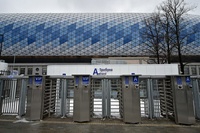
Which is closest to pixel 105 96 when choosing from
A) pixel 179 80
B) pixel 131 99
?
pixel 131 99

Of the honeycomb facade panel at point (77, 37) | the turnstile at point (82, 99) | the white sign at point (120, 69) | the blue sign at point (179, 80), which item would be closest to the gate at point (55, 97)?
the turnstile at point (82, 99)

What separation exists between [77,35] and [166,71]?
116ft

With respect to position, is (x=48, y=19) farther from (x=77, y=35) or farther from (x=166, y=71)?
(x=166, y=71)

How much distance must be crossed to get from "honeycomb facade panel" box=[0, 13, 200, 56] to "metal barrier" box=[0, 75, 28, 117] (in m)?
36.6

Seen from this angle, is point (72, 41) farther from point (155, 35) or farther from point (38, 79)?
point (38, 79)

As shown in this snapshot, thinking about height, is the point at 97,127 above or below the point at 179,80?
below

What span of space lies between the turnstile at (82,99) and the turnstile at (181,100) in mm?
4423

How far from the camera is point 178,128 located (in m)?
6.01

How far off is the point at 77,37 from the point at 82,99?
42.0 meters

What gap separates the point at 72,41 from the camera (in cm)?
4619

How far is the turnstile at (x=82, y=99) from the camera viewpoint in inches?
271

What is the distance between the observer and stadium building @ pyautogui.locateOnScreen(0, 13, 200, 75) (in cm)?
4509

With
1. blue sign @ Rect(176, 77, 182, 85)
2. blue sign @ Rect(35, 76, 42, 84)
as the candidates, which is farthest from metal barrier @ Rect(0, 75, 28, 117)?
blue sign @ Rect(176, 77, 182, 85)

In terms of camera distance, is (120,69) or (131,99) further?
(120,69)
